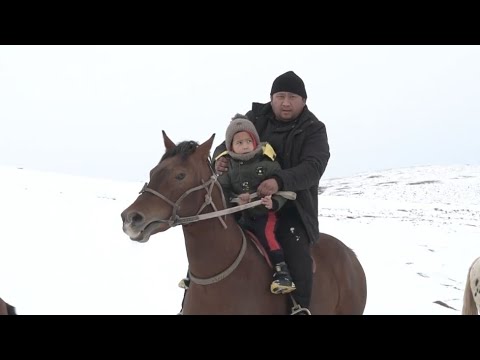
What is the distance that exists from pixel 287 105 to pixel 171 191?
1.65 metres

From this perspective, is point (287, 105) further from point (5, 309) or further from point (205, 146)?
point (5, 309)

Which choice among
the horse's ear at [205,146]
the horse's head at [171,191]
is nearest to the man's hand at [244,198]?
the horse's head at [171,191]

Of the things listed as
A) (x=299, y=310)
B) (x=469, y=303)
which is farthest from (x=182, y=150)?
(x=469, y=303)

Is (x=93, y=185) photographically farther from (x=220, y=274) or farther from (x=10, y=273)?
(x=220, y=274)

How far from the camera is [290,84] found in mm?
4680

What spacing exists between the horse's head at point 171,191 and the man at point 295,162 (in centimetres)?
60

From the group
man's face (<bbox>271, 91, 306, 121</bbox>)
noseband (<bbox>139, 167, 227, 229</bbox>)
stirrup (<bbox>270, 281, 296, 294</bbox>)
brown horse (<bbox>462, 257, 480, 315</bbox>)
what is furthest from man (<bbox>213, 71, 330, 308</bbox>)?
brown horse (<bbox>462, 257, 480, 315</bbox>)

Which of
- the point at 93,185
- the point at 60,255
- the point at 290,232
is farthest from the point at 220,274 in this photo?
the point at 93,185

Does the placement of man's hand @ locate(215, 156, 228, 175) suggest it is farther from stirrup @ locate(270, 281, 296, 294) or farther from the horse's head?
stirrup @ locate(270, 281, 296, 294)

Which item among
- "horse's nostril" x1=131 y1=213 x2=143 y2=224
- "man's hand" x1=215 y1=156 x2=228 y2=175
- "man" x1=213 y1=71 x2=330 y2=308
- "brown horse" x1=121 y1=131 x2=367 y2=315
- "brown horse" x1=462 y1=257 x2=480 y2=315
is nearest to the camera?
"horse's nostril" x1=131 y1=213 x2=143 y2=224

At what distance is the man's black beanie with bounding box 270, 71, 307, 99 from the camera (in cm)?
468

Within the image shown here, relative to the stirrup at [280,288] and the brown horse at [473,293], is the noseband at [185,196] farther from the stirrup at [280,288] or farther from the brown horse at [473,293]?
the brown horse at [473,293]

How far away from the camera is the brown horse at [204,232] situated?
3504 mm
